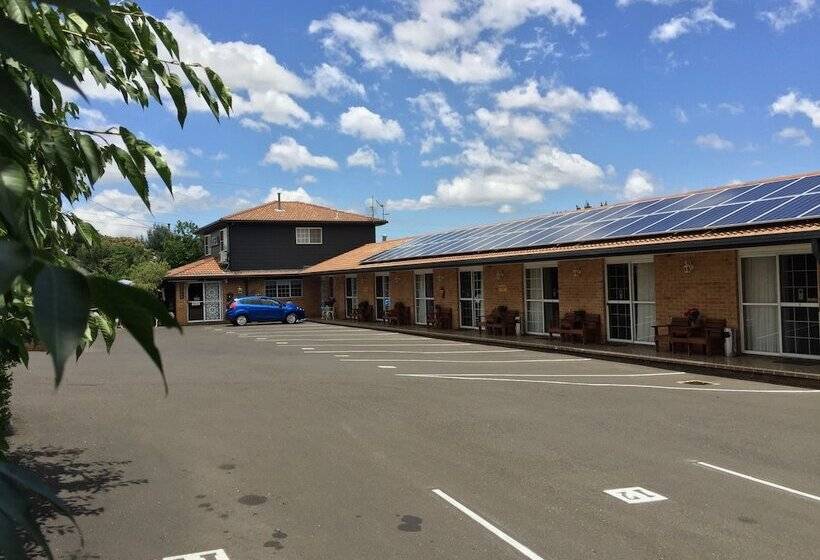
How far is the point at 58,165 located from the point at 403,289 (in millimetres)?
27921

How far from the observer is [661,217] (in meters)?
18.5

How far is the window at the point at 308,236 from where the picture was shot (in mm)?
42250

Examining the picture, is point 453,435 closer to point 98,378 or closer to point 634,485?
point 634,485

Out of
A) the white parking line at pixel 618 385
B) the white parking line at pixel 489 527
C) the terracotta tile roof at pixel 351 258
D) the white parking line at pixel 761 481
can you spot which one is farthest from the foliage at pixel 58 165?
the terracotta tile roof at pixel 351 258

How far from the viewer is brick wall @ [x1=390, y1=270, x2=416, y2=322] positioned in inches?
1158

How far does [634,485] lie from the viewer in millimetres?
6375

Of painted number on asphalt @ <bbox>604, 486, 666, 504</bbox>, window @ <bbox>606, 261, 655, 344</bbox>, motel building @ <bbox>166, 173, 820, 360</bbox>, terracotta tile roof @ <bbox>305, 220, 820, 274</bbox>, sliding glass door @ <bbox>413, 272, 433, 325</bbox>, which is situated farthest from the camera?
sliding glass door @ <bbox>413, 272, 433, 325</bbox>

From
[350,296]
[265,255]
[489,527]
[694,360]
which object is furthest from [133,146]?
[265,255]

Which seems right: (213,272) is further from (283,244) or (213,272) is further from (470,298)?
(470,298)

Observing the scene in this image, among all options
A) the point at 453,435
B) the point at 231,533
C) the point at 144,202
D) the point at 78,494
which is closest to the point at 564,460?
the point at 453,435

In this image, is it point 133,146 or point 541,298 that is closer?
point 133,146

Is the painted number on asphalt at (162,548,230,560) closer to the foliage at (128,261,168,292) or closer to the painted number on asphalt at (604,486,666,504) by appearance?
the painted number on asphalt at (604,486,666,504)

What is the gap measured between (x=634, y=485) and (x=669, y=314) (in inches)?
447

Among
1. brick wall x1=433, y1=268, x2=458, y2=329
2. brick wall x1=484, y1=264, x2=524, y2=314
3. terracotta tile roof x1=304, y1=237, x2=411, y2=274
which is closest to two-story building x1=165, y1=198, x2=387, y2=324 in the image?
terracotta tile roof x1=304, y1=237, x2=411, y2=274
